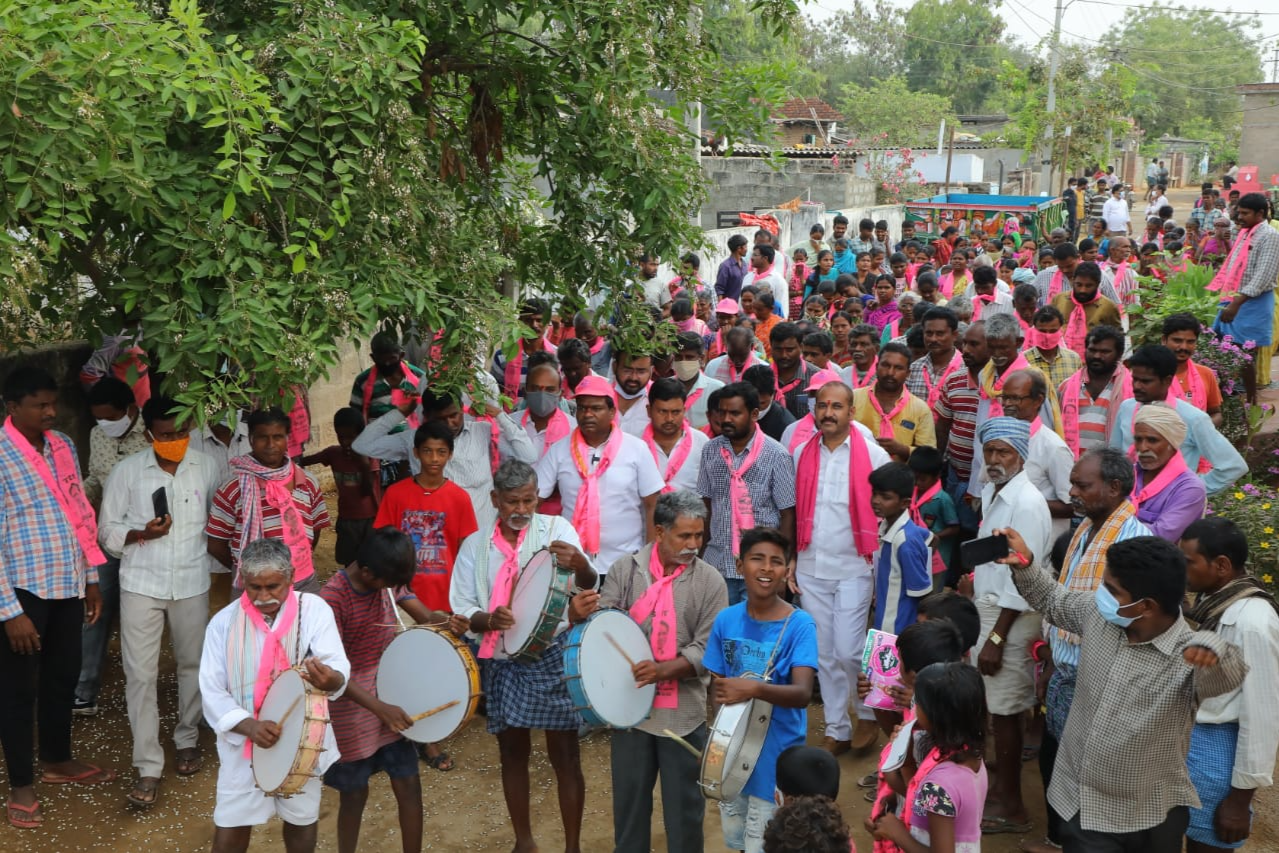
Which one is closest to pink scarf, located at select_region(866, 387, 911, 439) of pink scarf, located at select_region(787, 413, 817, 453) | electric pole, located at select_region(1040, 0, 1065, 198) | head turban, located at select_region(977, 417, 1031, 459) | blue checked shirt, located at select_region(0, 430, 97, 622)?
pink scarf, located at select_region(787, 413, 817, 453)

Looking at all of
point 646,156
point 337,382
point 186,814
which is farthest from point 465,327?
point 337,382

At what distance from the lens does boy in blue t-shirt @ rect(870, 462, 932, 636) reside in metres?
5.95

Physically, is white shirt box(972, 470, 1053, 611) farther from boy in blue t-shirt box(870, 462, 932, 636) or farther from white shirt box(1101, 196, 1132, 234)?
white shirt box(1101, 196, 1132, 234)

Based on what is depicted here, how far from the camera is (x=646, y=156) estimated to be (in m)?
6.30

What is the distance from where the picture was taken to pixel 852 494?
637 centimetres

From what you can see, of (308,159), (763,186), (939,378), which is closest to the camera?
(308,159)

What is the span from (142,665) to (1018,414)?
464cm

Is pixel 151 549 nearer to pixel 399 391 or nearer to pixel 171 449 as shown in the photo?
pixel 171 449

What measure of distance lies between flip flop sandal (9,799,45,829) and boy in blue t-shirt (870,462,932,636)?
428 centimetres

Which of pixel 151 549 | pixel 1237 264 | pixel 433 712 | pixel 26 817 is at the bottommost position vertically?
pixel 26 817

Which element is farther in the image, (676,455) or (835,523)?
(676,455)

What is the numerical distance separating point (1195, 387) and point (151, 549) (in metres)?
5.99

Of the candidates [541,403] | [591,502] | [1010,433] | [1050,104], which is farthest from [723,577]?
[1050,104]

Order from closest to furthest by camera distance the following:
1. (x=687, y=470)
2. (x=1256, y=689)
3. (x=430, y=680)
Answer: (x=1256, y=689) < (x=430, y=680) < (x=687, y=470)
